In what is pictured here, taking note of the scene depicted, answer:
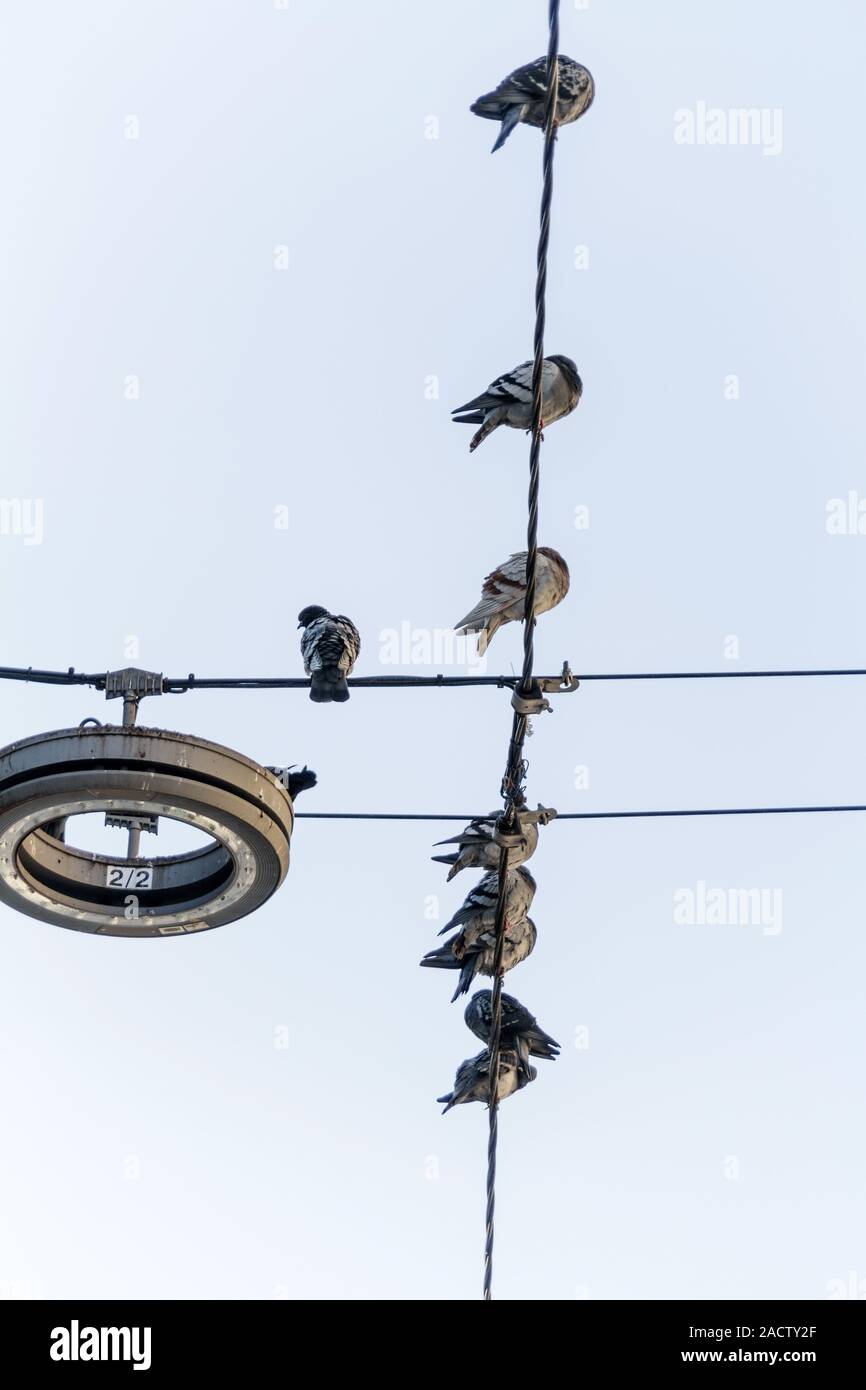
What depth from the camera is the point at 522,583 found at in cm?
1179

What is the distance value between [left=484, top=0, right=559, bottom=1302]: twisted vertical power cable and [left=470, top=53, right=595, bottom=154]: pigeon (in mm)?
201

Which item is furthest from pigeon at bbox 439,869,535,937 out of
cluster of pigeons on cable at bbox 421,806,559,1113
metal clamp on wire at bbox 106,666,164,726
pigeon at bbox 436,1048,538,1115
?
metal clamp on wire at bbox 106,666,164,726

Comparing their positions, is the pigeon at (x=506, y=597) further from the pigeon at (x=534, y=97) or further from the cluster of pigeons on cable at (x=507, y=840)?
the pigeon at (x=534, y=97)

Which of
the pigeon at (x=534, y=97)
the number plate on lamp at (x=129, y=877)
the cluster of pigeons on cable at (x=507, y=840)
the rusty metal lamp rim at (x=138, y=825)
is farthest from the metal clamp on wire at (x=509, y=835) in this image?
the pigeon at (x=534, y=97)

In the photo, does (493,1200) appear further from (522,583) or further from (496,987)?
(522,583)

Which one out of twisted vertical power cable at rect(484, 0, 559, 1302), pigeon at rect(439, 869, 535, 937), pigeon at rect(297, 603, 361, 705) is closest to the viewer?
twisted vertical power cable at rect(484, 0, 559, 1302)

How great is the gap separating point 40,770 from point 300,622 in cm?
293

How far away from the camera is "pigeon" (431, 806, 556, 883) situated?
40.3 feet

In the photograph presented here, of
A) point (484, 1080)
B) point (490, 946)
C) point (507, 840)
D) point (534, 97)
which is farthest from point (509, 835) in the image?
point (534, 97)

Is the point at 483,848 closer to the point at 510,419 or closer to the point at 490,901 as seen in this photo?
the point at 490,901

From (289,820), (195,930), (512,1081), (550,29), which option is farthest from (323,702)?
(550,29)

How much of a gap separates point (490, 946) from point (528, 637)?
7.36 ft

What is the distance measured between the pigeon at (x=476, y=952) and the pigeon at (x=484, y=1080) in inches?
22.6

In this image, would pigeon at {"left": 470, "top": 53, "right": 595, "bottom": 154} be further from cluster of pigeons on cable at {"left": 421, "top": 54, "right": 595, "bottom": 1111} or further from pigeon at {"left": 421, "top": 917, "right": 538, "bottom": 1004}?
pigeon at {"left": 421, "top": 917, "right": 538, "bottom": 1004}
